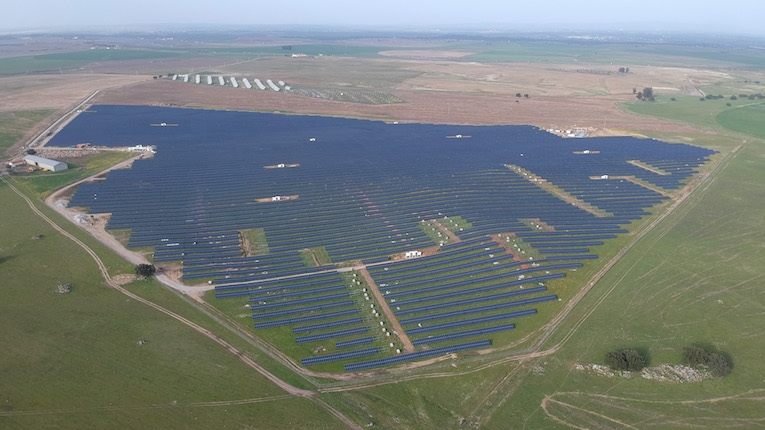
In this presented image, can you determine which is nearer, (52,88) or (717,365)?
(717,365)

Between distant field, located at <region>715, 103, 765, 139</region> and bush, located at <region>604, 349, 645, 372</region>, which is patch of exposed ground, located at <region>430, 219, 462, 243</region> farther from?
distant field, located at <region>715, 103, 765, 139</region>

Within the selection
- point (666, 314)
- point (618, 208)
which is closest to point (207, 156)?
point (618, 208)

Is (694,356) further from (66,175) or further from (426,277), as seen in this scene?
(66,175)

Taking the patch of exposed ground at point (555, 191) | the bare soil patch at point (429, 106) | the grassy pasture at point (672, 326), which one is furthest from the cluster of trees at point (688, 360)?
the bare soil patch at point (429, 106)

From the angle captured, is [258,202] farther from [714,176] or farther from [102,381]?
[714,176]

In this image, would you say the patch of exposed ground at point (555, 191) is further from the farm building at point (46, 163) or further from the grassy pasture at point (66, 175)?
the farm building at point (46, 163)

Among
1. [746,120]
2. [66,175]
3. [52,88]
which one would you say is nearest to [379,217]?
[66,175]
